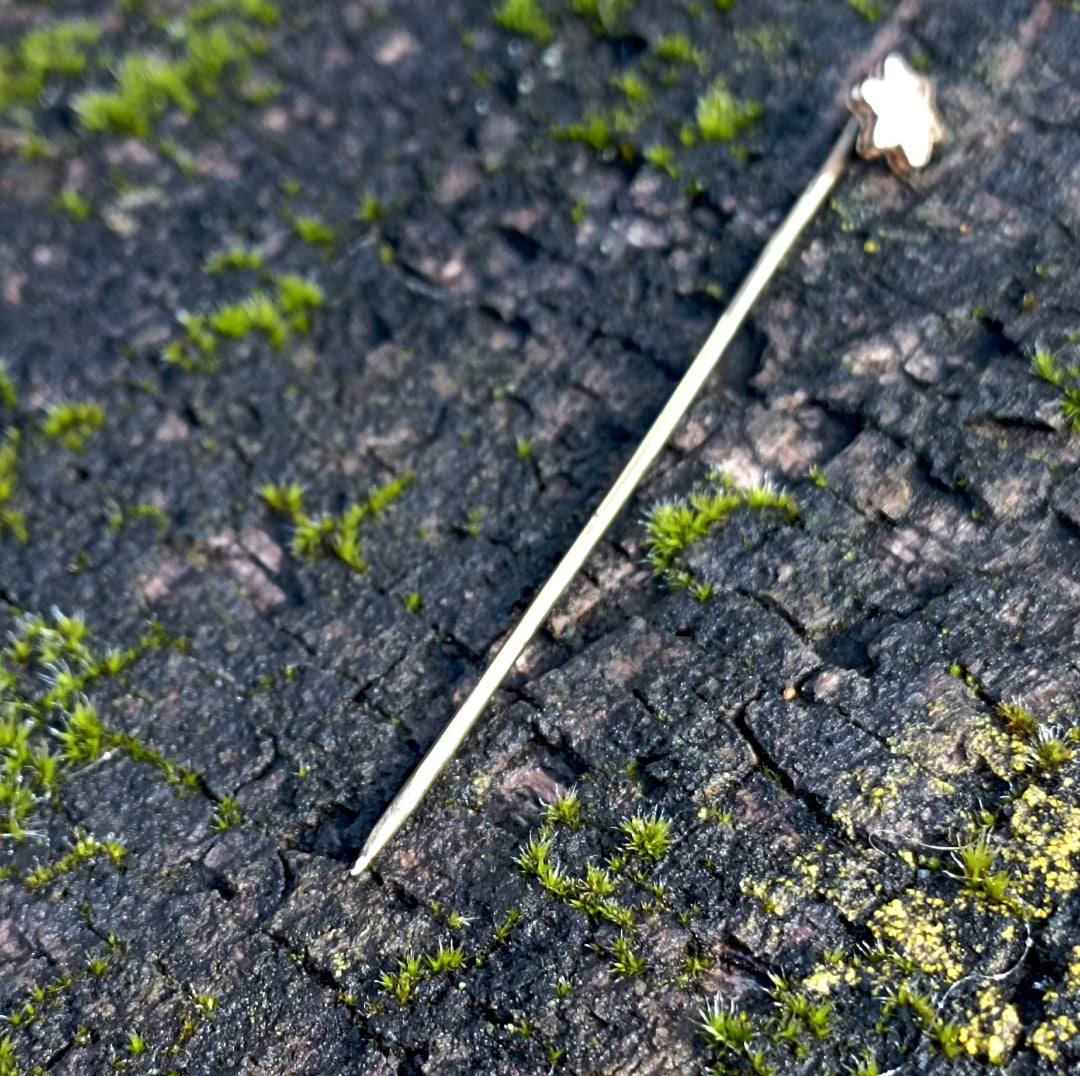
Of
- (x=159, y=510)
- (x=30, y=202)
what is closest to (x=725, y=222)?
(x=159, y=510)

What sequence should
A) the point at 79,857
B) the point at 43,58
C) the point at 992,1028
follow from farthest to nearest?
the point at 43,58 < the point at 79,857 < the point at 992,1028

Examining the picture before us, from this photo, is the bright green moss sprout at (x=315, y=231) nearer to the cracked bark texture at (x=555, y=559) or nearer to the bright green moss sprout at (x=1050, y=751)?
the cracked bark texture at (x=555, y=559)

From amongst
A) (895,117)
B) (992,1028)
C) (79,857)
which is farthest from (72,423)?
(992,1028)

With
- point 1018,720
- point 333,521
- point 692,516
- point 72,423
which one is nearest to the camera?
point 1018,720

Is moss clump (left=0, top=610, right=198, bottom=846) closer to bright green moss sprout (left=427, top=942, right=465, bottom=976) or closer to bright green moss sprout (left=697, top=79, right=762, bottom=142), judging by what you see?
bright green moss sprout (left=427, top=942, right=465, bottom=976)

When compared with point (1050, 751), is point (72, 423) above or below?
below

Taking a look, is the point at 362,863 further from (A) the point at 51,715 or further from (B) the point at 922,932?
(B) the point at 922,932

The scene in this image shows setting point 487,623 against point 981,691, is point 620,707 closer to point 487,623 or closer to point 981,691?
point 487,623
